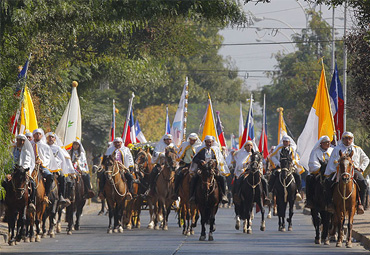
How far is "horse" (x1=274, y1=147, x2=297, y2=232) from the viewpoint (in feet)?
85.4

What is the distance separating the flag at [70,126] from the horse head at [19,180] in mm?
6628

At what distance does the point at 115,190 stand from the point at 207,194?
3.85 m

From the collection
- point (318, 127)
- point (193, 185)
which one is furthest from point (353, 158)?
point (318, 127)

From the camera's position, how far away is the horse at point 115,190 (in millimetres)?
25328

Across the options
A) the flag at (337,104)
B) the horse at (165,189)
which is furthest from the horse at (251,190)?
the flag at (337,104)

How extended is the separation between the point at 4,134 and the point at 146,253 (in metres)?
3.36

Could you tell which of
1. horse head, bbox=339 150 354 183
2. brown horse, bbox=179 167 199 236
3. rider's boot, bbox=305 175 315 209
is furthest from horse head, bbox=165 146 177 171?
horse head, bbox=339 150 354 183

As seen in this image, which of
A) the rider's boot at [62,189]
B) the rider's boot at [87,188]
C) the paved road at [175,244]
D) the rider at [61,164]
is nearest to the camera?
the paved road at [175,244]

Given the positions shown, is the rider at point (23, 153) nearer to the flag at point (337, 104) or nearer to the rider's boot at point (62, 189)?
the rider's boot at point (62, 189)

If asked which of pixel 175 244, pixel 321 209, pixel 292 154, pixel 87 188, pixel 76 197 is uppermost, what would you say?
pixel 292 154

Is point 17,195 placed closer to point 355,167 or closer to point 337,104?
point 355,167

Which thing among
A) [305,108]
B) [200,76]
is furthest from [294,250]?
[200,76]

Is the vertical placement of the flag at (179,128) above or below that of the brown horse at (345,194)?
above

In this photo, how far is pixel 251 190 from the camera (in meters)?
24.9
